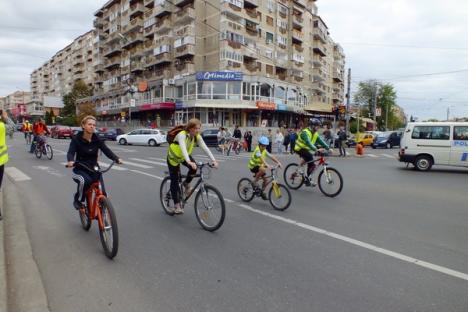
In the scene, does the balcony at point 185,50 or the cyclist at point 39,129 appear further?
the balcony at point 185,50

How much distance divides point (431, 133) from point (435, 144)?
462 millimetres

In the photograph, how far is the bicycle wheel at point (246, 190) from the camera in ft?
24.4

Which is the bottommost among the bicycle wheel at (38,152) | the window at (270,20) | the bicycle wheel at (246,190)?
the bicycle wheel at (246,190)

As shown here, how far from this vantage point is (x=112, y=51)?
218ft

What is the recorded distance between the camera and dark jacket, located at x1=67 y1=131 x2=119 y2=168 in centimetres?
487

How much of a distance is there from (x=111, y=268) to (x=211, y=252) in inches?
47.8

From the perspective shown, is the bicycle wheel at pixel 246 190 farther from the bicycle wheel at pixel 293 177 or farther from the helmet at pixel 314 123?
the helmet at pixel 314 123

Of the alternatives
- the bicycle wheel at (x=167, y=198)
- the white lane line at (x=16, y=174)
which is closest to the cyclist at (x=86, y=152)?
the bicycle wheel at (x=167, y=198)

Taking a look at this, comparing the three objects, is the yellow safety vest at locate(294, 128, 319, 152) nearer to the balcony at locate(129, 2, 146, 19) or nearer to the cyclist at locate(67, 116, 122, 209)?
the cyclist at locate(67, 116, 122, 209)

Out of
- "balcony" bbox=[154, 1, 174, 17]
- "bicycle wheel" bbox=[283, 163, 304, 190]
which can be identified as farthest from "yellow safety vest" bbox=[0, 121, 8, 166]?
"balcony" bbox=[154, 1, 174, 17]

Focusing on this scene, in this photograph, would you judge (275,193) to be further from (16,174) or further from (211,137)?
(211,137)

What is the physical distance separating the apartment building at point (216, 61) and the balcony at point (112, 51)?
1.32 ft

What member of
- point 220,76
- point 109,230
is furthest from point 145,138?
point 109,230

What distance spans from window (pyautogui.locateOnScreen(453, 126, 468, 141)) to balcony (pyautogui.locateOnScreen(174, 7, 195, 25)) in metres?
39.2
